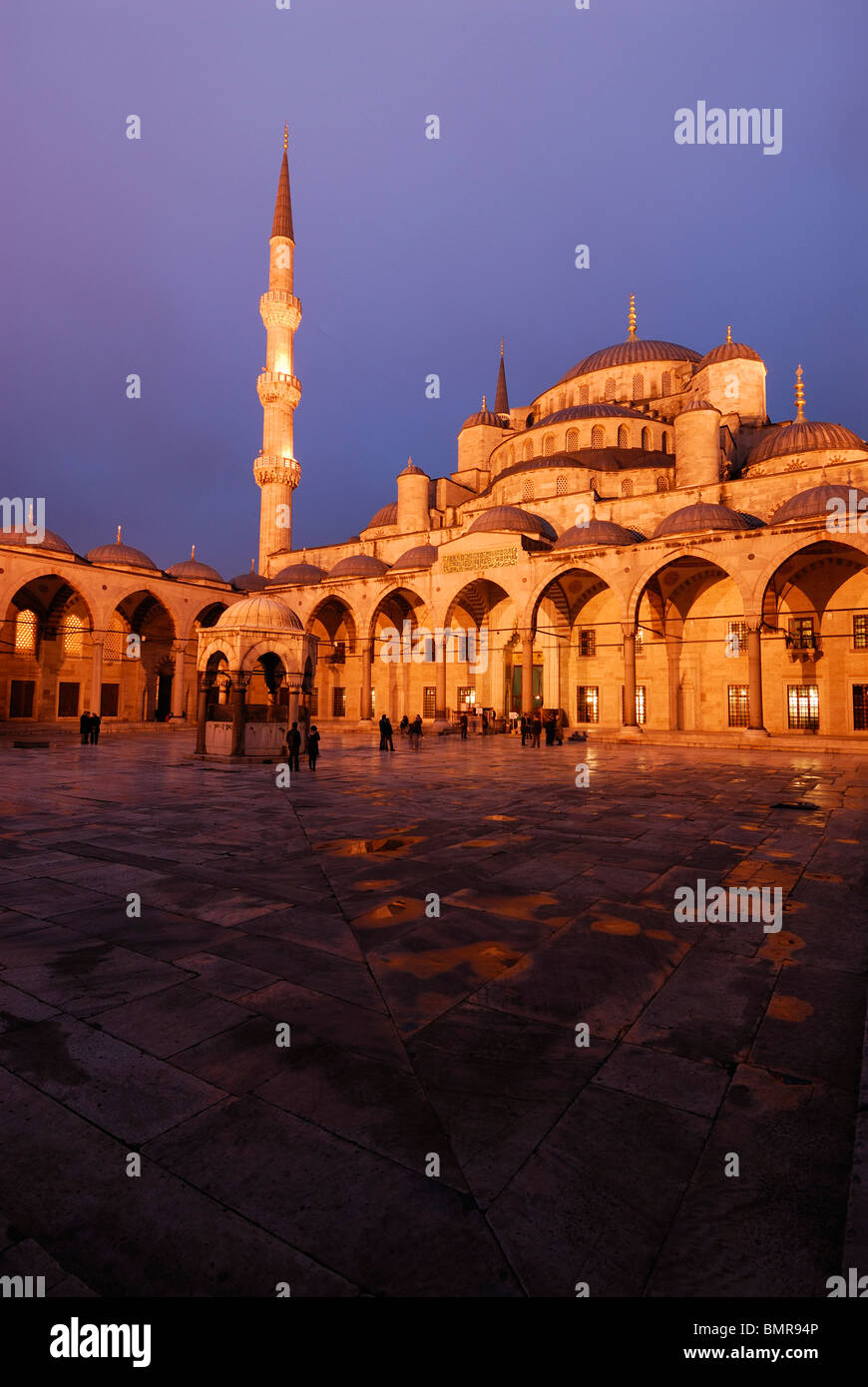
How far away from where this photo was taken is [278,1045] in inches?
103

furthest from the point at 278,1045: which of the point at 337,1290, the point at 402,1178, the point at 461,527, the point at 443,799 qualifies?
the point at 461,527

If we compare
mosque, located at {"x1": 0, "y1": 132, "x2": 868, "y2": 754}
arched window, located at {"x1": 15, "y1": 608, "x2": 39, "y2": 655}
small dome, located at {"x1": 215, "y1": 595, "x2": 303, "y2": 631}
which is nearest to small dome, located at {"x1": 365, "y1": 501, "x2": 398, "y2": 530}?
mosque, located at {"x1": 0, "y1": 132, "x2": 868, "y2": 754}

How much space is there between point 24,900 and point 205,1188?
11.3 ft

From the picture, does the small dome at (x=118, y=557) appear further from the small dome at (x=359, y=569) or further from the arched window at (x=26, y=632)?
the small dome at (x=359, y=569)

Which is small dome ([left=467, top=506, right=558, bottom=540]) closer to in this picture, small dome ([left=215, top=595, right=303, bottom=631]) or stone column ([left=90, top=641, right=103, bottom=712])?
small dome ([left=215, top=595, right=303, bottom=631])

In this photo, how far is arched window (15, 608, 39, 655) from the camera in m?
30.2

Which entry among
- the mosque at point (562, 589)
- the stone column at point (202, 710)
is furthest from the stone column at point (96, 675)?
the stone column at point (202, 710)

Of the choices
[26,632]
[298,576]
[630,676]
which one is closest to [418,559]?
[298,576]

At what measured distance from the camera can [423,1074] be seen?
2.43m

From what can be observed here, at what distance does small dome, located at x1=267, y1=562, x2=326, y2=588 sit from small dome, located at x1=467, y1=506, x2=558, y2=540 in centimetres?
1100

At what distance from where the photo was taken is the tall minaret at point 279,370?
118 ft

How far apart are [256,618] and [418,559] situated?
16.6m

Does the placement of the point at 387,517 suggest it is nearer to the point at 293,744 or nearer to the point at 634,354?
the point at 634,354

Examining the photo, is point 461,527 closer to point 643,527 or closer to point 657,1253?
point 643,527
